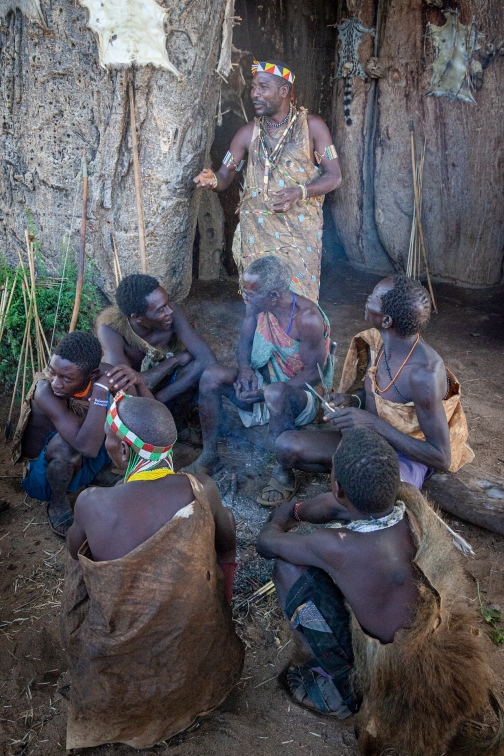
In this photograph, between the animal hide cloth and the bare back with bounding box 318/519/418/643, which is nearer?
the bare back with bounding box 318/519/418/643

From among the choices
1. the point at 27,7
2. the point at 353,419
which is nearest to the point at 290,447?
the point at 353,419

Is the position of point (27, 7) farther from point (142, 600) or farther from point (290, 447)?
point (142, 600)

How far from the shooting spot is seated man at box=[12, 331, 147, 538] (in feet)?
10.3

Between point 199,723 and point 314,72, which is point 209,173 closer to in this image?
point 314,72

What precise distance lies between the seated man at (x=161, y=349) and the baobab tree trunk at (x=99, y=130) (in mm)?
1124

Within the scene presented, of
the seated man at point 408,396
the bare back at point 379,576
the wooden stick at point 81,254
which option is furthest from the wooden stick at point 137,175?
the bare back at point 379,576

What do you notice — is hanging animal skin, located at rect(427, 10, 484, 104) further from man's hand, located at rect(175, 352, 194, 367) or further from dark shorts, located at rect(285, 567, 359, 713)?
dark shorts, located at rect(285, 567, 359, 713)

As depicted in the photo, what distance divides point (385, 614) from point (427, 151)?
5180 millimetres

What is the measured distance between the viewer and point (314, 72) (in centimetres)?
653

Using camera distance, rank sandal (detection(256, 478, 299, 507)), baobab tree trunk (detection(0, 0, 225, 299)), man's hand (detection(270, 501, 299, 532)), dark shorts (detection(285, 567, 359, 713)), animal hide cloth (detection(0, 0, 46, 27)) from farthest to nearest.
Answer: baobab tree trunk (detection(0, 0, 225, 299)) < animal hide cloth (detection(0, 0, 46, 27)) < sandal (detection(256, 478, 299, 507)) < man's hand (detection(270, 501, 299, 532)) < dark shorts (detection(285, 567, 359, 713))

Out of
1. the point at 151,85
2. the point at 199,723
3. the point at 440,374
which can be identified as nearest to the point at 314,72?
the point at 151,85

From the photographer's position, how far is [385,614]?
6.72 ft

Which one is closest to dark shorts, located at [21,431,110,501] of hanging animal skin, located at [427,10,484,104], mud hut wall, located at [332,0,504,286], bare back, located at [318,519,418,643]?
bare back, located at [318,519,418,643]

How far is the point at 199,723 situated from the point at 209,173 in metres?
3.58
